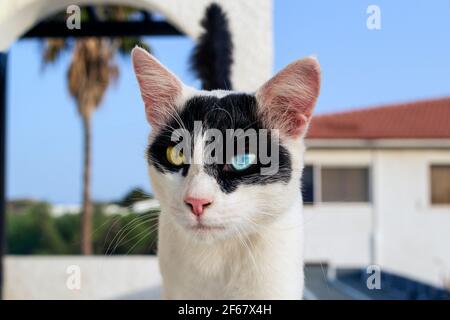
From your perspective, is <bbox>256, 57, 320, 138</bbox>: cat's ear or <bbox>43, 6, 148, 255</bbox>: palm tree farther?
<bbox>43, 6, 148, 255</bbox>: palm tree

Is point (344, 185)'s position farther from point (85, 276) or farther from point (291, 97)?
point (291, 97)

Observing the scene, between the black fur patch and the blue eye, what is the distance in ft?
0.04

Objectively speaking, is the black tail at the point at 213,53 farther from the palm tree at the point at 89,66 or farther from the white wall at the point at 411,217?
the palm tree at the point at 89,66

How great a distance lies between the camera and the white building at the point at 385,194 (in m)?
7.91

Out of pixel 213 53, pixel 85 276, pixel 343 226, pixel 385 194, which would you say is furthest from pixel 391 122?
pixel 213 53

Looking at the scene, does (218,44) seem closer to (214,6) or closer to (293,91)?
(214,6)

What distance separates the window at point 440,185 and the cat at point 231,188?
726 centimetres

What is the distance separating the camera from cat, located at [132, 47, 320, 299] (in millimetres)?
1449

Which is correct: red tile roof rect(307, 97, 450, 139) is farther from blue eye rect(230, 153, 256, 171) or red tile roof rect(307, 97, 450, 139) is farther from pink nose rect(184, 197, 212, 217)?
pink nose rect(184, 197, 212, 217)

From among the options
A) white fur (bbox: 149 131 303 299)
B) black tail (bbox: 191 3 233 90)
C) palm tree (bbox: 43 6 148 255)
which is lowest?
white fur (bbox: 149 131 303 299)

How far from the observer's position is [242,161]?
1.47 m

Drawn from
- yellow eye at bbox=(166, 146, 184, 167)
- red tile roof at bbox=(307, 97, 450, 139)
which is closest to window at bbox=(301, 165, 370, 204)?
red tile roof at bbox=(307, 97, 450, 139)

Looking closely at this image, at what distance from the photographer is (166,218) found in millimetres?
1659

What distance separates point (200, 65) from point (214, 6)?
269mm
